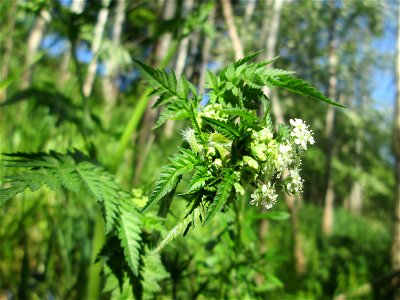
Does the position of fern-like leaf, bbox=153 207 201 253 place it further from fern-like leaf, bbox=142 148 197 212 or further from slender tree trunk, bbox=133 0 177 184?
slender tree trunk, bbox=133 0 177 184

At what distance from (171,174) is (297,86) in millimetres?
328

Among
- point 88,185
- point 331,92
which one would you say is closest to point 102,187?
point 88,185

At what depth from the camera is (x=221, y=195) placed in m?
0.83

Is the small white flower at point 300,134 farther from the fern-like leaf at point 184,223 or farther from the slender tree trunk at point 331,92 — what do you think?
the slender tree trunk at point 331,92

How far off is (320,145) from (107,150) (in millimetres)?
16122

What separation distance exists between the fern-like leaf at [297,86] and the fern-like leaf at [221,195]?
0.23m

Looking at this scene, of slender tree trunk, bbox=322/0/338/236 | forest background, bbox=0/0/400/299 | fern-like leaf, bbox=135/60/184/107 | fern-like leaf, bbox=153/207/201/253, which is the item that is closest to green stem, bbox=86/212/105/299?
forest background, bbox=0/0/400/299

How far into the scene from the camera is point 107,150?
3525 mm

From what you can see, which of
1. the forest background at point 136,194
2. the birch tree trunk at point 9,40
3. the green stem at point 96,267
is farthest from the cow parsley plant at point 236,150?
the birch tree trunk at point 9,40

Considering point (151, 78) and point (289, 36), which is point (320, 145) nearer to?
point (289, 36)

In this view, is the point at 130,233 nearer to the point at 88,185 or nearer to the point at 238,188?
the point at 88,185

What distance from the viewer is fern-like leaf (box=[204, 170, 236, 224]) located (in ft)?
2.65

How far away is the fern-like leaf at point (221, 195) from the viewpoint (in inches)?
31.8

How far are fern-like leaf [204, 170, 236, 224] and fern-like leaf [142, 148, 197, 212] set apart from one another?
0.28 feet
